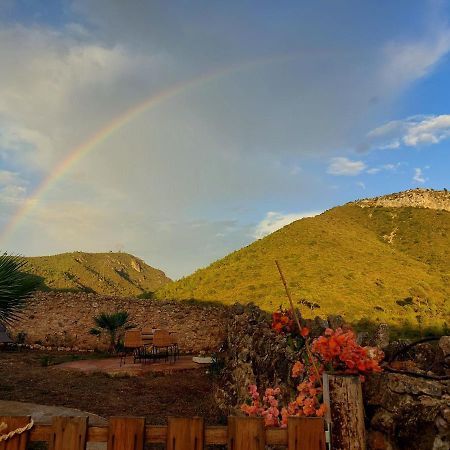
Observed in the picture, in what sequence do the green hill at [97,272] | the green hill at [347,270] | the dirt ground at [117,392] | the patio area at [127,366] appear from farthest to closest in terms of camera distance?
the green hill at [97,272]
the green hill at [347,270]
the patio area at [127,366]
the dirt ground at [117,392]

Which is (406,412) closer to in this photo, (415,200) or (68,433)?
(68,433)

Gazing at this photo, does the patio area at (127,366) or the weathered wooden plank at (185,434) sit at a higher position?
the weathered wooden plank at (185,434)

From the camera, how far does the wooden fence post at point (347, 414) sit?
2.70m

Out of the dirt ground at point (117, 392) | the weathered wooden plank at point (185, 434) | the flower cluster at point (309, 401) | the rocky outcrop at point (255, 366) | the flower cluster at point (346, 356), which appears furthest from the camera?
the dirt ground at point (117, 392)

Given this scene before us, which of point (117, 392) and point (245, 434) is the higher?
point (245, 434)

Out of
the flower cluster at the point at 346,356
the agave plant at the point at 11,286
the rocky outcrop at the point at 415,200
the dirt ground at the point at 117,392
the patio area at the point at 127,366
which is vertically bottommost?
the dirt ground at the point at 117,392

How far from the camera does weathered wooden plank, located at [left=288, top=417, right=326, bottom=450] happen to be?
Answer: 2.21m

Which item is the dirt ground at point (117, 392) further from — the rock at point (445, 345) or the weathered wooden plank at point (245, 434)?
the weathered wooden plank at point (245, 434)

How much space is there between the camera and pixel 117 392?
8.70 metres

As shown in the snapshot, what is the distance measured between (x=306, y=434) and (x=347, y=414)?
0.65m

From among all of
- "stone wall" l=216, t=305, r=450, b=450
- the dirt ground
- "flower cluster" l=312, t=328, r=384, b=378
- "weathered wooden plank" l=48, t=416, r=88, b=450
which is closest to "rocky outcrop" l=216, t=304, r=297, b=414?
the dirt ground

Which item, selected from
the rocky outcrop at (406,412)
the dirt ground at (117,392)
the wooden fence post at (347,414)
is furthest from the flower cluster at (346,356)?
the dirt ground at (117,392)

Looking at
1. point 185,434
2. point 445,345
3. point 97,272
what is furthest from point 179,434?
point 97,272

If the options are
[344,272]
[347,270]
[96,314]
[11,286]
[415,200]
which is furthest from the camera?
[415,200]
